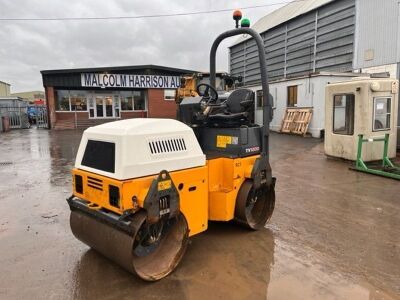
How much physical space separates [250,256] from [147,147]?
1.65 m

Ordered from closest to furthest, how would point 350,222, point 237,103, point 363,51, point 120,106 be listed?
point 237,103 < point 350,222 < point 363,51 < point 120,106

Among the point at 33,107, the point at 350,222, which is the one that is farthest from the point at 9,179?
the point at 33,107

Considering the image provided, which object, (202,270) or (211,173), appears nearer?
(202,270)

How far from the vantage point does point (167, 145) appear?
3.28 meters

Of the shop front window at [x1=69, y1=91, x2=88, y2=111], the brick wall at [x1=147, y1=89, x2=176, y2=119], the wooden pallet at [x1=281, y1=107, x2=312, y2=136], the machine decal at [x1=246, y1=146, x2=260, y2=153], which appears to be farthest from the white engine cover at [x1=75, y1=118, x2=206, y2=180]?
the shop front window at [x1=69, y1=91, x2=88, y2=111]

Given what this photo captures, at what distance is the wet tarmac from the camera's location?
3037 mm

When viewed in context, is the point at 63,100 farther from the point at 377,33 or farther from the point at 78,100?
the point at 377,33

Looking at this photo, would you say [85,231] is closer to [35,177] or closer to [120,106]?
[35,177]

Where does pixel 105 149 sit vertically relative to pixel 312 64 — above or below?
below

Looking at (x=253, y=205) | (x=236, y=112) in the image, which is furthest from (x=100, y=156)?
(x=253, y=205)

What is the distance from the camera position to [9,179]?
7699 millimetres

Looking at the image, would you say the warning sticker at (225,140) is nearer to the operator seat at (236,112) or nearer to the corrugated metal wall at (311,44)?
the operator seat at (236,112)

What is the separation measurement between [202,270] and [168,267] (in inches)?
13.3

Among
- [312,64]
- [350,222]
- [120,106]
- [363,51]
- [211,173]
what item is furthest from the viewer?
[120,106]
